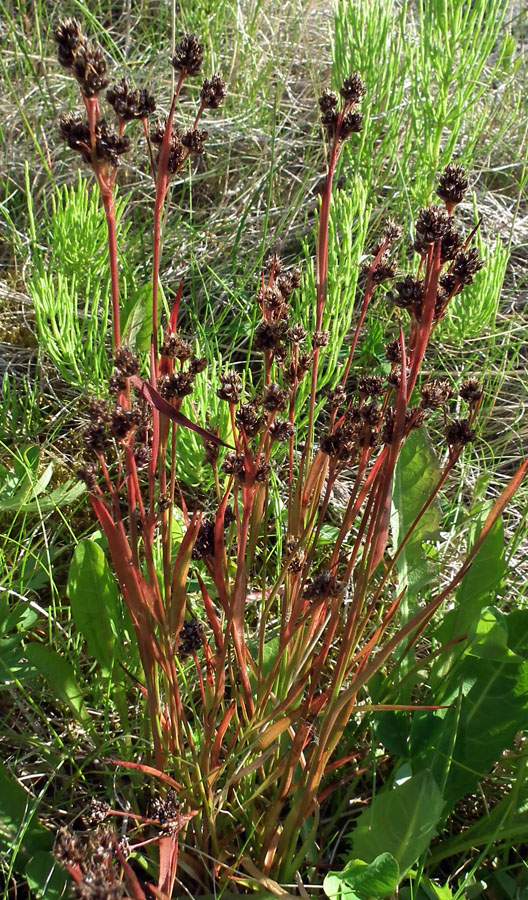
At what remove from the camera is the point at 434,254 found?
0.95 metres

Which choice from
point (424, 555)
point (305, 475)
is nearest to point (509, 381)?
point (424, 555)

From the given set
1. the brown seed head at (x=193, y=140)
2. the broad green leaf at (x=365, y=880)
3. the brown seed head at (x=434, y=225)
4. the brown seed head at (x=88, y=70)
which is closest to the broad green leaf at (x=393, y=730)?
the broad green leaf at (x=365, y=880)

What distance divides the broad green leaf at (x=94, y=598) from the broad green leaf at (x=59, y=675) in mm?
74

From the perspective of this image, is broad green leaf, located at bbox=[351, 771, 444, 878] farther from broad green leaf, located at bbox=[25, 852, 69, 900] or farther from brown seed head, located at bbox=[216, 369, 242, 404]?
brown seed head, located at bbox=[216, 369, 242, 404]

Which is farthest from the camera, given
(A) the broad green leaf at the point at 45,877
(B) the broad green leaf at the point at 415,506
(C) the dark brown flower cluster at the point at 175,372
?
(B) the broad green leaf at the point at 415,506

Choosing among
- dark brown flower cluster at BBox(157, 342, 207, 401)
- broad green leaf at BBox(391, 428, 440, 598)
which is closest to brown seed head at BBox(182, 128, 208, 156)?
dark brown flower cluster at BBox(157, 342, 207, 401)

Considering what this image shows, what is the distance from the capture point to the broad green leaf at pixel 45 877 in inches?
48.6

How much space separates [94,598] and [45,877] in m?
0.47

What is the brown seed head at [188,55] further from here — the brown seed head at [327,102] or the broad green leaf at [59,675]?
the broad green leaf at [59,675]

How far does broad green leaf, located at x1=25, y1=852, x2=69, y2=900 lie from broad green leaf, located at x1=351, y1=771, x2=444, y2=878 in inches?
19.2

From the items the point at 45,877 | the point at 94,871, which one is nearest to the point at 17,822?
the point at 45,877

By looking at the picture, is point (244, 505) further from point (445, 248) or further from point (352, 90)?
point (352, 90)

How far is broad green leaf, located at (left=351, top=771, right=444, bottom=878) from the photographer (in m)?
1.18

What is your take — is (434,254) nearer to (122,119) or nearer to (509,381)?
(122,119)
